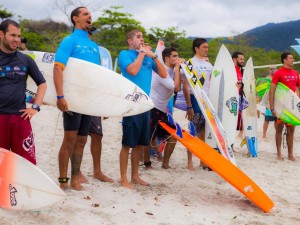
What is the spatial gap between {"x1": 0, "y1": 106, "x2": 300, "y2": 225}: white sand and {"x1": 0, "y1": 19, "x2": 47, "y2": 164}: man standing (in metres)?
0.50

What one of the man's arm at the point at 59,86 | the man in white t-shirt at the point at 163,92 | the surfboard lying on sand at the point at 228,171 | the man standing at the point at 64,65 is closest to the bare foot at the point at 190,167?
the man in white t-shirt at the point at 163,92

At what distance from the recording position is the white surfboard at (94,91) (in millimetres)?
3547

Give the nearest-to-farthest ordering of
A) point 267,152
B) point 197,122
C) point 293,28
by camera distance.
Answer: point 197,122, point 267,152, point 293,28

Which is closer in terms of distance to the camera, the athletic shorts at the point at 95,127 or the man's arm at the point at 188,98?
the athletic shorts at the point at 95,127

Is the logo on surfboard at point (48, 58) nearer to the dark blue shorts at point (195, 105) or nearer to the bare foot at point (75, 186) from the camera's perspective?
the bare foot at point (75, 186)

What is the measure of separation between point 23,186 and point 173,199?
1.41 metres

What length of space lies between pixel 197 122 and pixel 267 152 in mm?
2169

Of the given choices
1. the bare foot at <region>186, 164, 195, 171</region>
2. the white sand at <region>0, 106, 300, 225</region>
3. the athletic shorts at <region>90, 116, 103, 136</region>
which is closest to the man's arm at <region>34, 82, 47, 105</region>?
the white sand at <region>0, 106, 300, 225</region>

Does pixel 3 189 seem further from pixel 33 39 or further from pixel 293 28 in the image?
pixel 293 28

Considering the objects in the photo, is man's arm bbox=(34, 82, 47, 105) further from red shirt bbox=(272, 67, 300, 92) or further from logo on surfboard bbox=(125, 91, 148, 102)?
red shirt bbox=(272, 67, 300, 92)

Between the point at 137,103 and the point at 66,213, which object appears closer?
the point at 66,213

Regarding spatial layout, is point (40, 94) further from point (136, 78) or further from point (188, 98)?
point (188, 98)

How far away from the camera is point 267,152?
662 centimetres

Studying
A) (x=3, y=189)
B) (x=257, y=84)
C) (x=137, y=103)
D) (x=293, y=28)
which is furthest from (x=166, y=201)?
(x=293, y=28)
